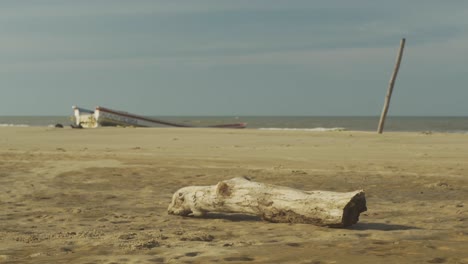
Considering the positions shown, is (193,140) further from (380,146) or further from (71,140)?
(380,146)

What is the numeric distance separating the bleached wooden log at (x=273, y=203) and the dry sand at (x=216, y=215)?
0.16m

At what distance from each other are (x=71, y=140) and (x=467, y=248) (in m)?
22.5

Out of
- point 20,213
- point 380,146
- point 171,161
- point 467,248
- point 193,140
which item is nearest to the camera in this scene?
point 467,248

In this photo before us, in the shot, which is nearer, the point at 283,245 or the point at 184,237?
the point at 283,245

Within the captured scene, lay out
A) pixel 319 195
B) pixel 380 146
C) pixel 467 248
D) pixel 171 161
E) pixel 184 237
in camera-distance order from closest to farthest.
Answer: pixel 467 248 < pixel 184 237 < pixel 319 195 < pixel 171 161 < pixel 380 146

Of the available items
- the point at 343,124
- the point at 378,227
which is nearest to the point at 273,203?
the point at 378,227

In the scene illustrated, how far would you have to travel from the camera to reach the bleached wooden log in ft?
23.2

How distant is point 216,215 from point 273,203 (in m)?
1.21

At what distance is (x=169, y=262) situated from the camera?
5.30m

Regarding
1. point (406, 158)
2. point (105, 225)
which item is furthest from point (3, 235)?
point (406, 158)

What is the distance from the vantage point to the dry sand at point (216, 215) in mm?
5723

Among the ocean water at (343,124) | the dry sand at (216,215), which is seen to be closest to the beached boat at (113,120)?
the ocean water at (343,124)

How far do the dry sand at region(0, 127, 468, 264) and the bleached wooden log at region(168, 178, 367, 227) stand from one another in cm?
16

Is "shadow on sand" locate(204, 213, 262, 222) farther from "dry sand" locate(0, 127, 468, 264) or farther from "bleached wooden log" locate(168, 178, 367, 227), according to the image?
"bleached wooden log" locate(168, 178, 367, 227)
